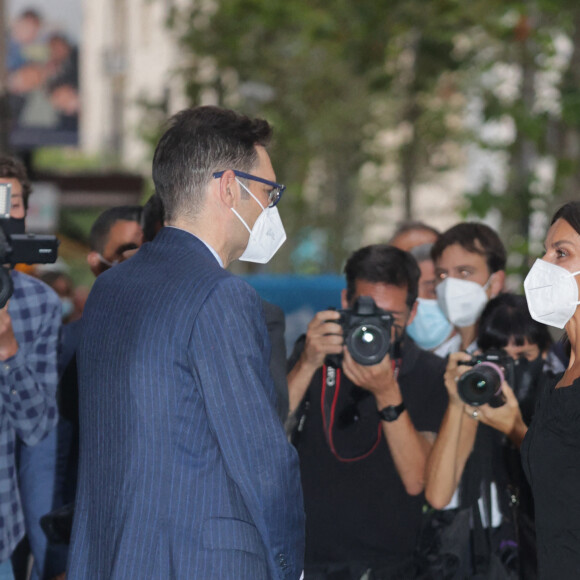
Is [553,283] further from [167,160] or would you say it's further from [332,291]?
[332,291]

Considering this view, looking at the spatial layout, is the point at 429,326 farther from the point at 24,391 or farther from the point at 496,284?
the point at 24,391

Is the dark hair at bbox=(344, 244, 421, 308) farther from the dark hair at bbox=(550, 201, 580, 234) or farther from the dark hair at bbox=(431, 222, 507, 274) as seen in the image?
the dark hair at bbox=(550, 201, 580, 234)

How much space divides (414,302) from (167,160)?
5.93ft

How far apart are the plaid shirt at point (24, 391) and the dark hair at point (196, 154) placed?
1119mm

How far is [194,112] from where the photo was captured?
9.77 ft

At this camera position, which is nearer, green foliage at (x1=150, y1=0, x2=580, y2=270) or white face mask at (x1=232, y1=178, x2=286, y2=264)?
white face mask at (x1=232, y1=178, x2=286, y2=264)

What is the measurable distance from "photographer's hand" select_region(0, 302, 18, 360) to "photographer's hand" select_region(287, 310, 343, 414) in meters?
1.02

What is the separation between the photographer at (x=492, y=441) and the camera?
153 inches

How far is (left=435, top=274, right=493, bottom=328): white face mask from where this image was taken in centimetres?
523

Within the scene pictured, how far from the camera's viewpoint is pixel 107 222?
17.0 feet

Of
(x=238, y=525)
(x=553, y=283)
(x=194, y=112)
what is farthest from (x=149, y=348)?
(x=553, y=283)

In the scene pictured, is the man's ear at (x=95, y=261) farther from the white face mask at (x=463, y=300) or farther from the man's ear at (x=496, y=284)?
the man's ear at (x=496, y=284)

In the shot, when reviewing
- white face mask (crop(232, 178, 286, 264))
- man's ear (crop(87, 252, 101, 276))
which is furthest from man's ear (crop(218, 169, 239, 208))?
man's ear (crop(87, 252, 101, 276))

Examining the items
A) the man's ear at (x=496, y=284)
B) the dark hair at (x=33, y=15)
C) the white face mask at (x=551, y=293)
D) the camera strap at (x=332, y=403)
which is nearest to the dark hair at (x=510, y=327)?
the camera strap at (x=332, y=403)
